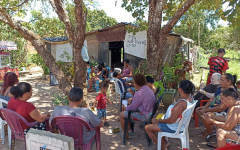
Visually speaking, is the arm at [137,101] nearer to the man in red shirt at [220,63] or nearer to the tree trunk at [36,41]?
the tree trunk at [36,41]

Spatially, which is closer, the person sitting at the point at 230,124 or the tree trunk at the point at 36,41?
the person sitting at the point at 230,124

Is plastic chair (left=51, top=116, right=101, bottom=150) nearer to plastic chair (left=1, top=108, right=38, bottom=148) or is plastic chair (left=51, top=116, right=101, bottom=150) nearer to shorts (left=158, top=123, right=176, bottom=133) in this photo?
plastic chair (left=1, top=108, right=38, bottom=148)

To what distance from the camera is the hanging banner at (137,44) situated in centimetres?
791

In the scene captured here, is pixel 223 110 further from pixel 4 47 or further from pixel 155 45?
pixel 4 47

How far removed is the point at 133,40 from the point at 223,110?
206 inches

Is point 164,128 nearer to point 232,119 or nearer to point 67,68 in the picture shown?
point 232,119

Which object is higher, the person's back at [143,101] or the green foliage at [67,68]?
the green foliage at [67,68]

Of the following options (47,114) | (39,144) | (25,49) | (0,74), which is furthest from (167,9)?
(25,49)

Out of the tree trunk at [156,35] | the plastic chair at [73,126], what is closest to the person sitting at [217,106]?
the tree trunk at [156,35]

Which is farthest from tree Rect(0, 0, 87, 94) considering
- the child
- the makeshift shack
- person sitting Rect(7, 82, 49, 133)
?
the makeshift shack

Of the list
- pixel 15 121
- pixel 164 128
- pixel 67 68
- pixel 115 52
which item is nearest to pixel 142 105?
pixel 164 128

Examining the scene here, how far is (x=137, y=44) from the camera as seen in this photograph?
318 inches

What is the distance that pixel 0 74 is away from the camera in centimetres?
1079

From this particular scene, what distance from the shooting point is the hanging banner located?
25.9 ft
